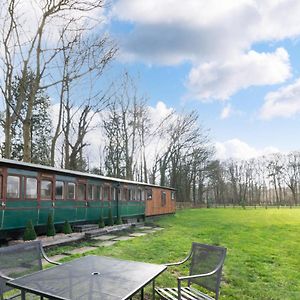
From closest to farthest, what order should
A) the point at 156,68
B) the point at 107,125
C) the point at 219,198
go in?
the point at 156,68, the point at 107,125, the point at 219,198

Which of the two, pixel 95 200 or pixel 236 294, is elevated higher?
pixel 95 200

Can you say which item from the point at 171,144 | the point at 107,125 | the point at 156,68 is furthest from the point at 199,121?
the point at 156,68

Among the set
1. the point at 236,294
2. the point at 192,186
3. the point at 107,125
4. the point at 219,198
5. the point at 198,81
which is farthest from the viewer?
the point at 219,198

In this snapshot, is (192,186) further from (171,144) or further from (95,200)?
(95,200)

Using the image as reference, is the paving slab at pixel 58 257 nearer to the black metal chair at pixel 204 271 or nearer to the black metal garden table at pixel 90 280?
the black metal garden table at pixel 90 280

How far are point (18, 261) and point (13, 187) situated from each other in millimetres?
6500

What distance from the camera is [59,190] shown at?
11.6 meters

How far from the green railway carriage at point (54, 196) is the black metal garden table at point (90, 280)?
21.6 feet

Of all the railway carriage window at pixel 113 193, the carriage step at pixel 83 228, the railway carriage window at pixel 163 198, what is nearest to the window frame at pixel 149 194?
the railway carriage window at pixel 163 198

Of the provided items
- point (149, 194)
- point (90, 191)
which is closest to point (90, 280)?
point (90, 191)

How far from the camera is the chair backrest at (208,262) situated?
11.3ft

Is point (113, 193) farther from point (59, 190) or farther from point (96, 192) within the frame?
point (59, 190)

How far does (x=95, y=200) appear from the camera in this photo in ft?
46.8

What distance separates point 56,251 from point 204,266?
596 cm
